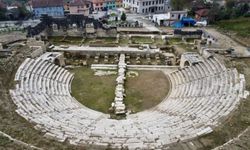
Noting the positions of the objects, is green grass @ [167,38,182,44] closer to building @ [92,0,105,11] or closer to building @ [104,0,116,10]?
building @ [92,0,105,11]

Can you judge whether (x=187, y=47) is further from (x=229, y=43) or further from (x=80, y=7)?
(x=80, y=7)

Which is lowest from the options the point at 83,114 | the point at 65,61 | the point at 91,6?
the point at 83,114

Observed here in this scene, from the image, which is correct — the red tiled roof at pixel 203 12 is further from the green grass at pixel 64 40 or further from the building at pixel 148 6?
the green grass at pixel 64 40

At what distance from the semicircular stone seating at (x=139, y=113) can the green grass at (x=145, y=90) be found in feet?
2.61

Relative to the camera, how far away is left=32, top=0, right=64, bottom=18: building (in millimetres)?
60594

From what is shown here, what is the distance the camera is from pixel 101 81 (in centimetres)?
2591

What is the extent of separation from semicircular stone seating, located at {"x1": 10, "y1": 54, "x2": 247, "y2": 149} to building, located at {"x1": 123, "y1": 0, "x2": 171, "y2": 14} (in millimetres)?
39010

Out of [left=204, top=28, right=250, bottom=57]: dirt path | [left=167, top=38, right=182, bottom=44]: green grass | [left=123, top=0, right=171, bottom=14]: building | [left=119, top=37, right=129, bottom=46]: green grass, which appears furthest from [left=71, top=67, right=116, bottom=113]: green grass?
[left=123, top=0, right=171, bottom=14]: building

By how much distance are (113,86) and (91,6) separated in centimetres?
4526

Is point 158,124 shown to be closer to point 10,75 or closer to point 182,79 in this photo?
point 182,79

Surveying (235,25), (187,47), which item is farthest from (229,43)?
(235,25)

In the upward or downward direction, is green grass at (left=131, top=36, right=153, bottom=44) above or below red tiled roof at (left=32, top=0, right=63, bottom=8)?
below

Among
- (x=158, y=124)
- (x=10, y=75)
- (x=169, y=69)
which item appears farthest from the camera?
(x=169, y=69)

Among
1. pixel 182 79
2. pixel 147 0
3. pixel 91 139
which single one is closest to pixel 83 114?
pixel 91 139
